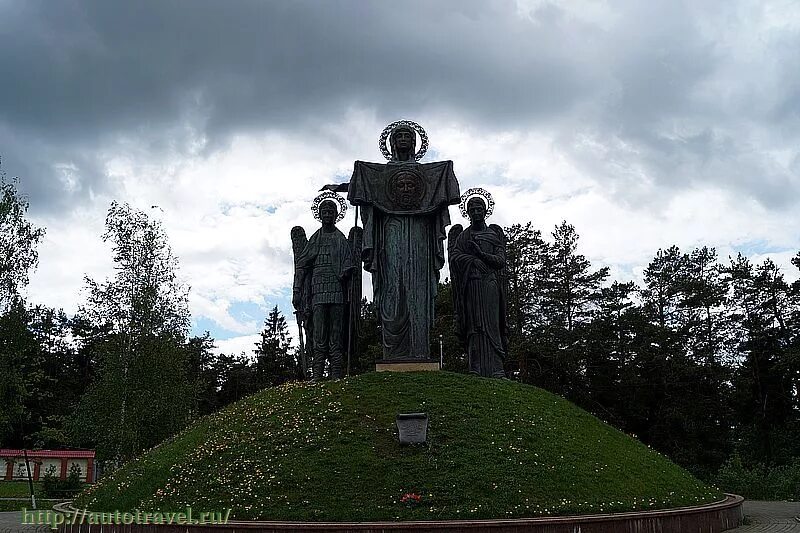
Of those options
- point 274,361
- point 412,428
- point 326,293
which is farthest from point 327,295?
point 274,361

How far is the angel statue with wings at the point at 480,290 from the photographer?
56.2 ft

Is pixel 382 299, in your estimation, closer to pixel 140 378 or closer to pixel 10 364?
pixel 140 378

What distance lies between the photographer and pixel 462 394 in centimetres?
1466

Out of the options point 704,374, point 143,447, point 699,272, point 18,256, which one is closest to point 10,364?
point 18,256

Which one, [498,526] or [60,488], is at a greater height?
[498,526]

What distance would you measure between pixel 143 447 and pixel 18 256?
667cm

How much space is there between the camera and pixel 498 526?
372 inches

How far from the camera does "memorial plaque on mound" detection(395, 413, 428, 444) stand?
12203 millimetres

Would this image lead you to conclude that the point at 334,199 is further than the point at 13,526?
Yes

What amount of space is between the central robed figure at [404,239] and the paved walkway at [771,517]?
23.1 ft

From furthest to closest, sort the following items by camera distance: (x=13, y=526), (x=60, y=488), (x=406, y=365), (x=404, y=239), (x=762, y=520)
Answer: (x=60, y=488) < (x=404, y=239) < (x=406, y=365) < (x=762, y=520) < (x=13, y=526)

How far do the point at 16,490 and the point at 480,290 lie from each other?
762 inches

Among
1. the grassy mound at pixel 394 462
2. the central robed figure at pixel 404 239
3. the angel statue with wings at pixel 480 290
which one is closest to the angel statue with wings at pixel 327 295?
the central robed figure at pixel 404 239

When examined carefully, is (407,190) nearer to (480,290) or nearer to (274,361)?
(480,290)
